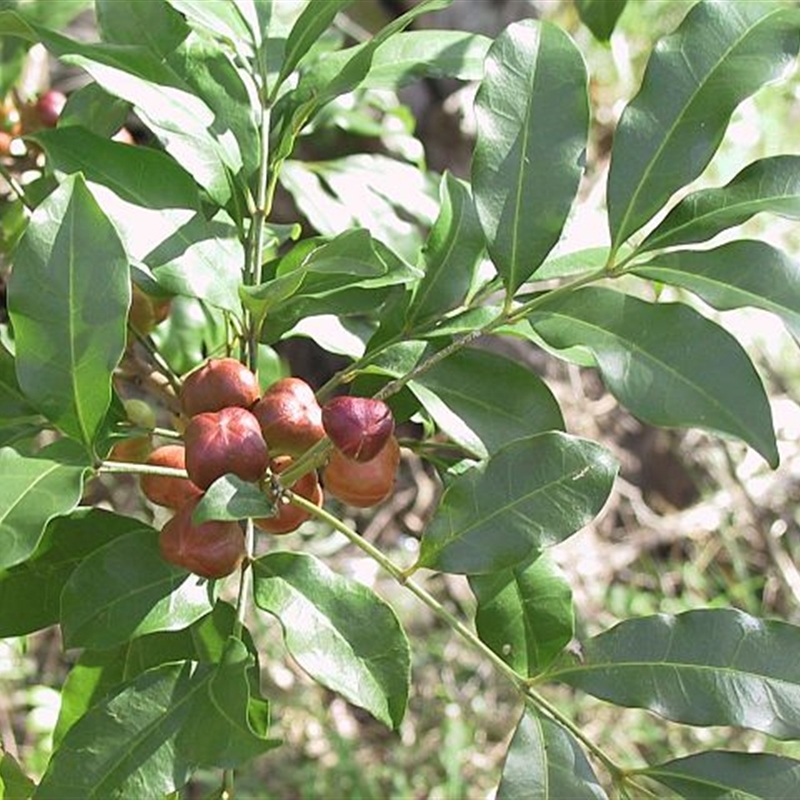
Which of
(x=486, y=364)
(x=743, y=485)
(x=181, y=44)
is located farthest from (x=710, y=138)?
(x=743, y=485)

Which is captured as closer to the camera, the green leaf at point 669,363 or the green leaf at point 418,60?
the green leaf at point 669,363

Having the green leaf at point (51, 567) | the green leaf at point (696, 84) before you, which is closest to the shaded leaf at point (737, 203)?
the green leaf at point (696, 84)

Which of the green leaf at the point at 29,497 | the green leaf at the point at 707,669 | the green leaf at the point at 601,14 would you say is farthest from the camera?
the green leaf at the point at 601,14

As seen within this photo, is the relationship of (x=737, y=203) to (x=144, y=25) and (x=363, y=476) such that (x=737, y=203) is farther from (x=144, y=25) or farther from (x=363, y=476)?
(x=144, y=25)

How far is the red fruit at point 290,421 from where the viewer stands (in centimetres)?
77

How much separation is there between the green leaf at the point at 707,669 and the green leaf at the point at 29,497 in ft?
1.05

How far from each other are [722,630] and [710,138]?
273 millimetres

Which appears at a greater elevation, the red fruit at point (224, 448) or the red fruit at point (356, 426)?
the red fruit at point (356, 426)

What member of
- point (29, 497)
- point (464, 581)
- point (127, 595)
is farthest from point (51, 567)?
point (464, 581)

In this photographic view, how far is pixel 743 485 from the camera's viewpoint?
2.81m

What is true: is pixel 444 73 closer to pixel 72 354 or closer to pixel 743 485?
pixel 72 354

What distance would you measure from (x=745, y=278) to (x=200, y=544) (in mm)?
327

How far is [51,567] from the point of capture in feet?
2.80

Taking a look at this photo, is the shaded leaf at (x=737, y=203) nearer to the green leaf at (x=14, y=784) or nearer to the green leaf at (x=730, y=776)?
the green leaf at (x=730, y=776)
